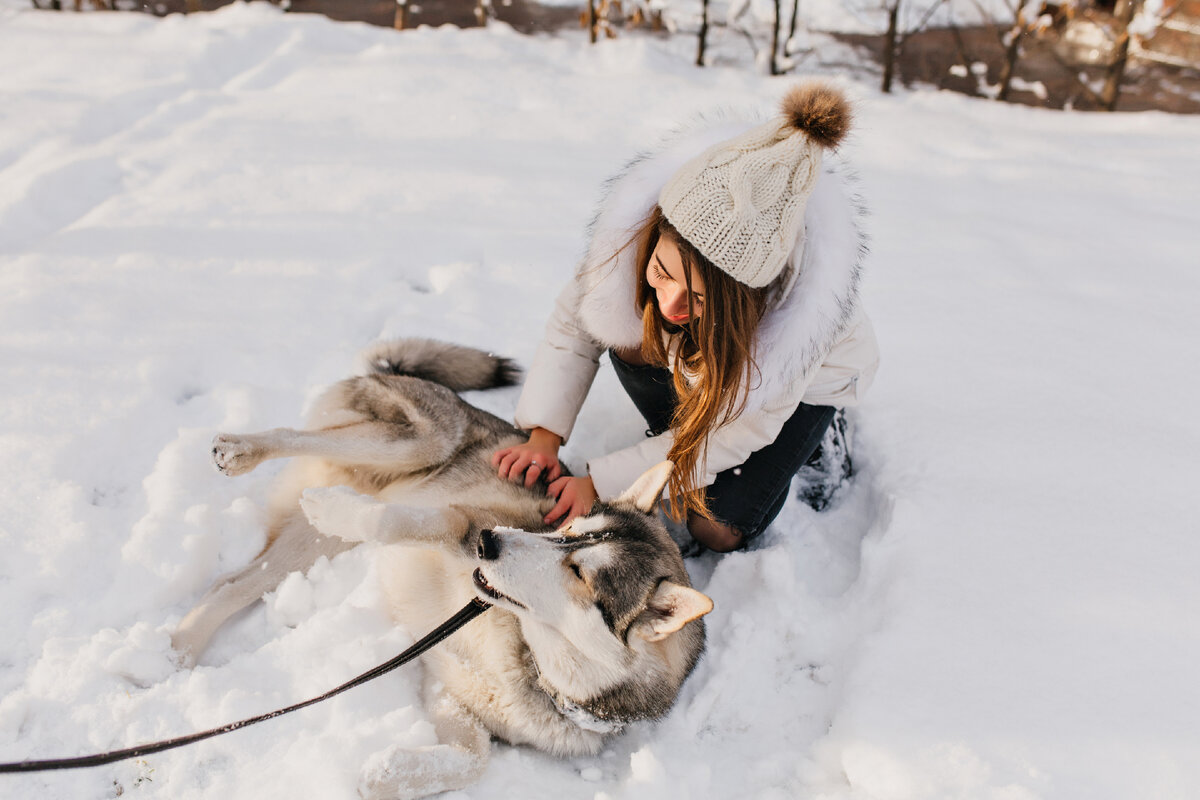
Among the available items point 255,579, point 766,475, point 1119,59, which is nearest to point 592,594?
point 766,475

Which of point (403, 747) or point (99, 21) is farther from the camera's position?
point (99, 21)

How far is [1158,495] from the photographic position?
2.66 meters

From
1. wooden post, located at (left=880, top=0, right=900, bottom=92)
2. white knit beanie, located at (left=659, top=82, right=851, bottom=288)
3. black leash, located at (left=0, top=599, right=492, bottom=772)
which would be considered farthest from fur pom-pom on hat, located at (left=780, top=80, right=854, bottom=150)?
wooden post, located at (left=880, top=0, right=900, bottom=92)

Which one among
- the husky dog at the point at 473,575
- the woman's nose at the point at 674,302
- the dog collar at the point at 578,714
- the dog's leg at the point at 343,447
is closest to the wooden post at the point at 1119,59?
the woman's nose at the point at 674,302

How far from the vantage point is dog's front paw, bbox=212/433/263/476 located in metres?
2.33

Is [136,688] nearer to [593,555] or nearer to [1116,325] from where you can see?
[593,555]

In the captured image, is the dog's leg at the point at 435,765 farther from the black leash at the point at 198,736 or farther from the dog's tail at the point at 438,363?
the dog's tail at the point at 438,363

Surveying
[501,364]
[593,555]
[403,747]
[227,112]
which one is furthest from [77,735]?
[227,112]

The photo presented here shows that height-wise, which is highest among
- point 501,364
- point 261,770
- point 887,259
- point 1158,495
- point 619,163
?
point 619,163

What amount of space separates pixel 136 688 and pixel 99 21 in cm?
713

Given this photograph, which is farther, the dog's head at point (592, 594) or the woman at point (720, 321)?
the dog's head at point (592, 594)

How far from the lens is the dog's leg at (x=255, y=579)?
222 cm

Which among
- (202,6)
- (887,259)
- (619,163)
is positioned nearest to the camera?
(887,259)

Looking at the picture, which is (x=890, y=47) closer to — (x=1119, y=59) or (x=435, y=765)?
(x=1119, y=59)
